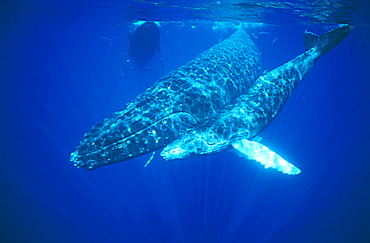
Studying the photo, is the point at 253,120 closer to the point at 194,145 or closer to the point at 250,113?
the point at 250,113

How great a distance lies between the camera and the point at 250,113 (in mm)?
6320

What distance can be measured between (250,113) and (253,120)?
8.9 inches

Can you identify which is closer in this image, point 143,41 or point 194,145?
point 194,145

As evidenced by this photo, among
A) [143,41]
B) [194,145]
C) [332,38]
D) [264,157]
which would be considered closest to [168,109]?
[194,145]

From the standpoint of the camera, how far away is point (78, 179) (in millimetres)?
19984

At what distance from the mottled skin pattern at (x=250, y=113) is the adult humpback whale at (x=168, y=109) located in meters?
0.32

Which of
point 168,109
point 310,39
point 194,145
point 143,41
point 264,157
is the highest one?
point 143,41

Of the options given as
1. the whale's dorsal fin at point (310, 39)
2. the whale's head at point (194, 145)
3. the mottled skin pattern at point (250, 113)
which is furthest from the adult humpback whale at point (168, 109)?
the whale's dorsal fin at point (310, 39)

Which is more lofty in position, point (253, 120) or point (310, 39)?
point (310, 39)

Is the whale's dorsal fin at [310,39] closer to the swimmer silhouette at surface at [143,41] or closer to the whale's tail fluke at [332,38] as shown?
the whale's tail fluke at [332,38]

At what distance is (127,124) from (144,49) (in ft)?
41.7

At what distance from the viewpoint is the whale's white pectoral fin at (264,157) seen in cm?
545

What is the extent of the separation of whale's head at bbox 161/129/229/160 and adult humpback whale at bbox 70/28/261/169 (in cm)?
21

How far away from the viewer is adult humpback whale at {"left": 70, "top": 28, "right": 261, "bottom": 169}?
4453mm
